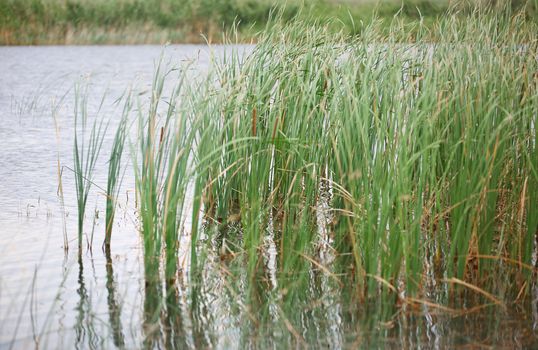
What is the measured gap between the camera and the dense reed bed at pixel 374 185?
3.27 m

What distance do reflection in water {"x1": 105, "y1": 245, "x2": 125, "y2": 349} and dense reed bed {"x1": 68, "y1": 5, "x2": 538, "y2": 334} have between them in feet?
0.39

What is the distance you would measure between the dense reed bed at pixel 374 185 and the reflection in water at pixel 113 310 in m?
0.12

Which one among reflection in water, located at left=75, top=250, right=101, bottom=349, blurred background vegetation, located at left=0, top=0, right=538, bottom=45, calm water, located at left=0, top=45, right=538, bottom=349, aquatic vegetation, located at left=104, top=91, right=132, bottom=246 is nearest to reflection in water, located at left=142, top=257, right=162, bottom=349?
calm water, located at left=0, top=45, right=538, bottom=349

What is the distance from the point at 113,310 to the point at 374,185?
1.13m

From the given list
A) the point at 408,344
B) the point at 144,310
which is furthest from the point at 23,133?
the point at 408,344

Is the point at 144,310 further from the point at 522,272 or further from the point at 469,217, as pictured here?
the point at 522,272

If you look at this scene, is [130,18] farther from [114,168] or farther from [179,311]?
[179,311]

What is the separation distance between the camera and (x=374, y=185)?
128 inches

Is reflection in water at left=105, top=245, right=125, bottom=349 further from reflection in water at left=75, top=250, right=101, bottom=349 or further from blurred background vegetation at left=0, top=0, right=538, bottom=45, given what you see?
blurred background vegetation at left=0, top=0, right=538, bottom=45

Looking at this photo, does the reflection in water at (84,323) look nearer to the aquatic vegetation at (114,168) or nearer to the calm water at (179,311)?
the calm water at (179,311)

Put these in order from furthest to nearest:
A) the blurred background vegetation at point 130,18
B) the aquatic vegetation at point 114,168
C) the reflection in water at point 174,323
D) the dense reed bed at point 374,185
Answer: the blurred background vegetation at point 130,18 → the aquatic vegetation at point 114,168 → the dense reed bed at point 374,185 → the reflection in water at point 174,323

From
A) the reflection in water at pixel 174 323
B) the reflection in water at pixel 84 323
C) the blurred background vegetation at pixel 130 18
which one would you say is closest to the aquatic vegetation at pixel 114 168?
the reflection in water at pixel 84 323

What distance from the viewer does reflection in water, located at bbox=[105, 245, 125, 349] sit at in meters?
2.98

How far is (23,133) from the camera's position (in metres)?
8.30
